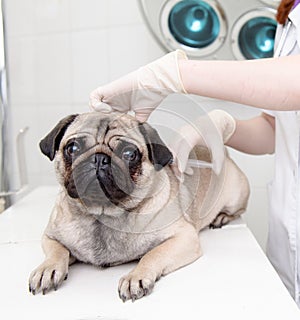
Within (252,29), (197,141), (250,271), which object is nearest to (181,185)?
(197,141)

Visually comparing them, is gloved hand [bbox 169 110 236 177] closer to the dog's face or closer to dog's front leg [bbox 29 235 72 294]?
the dog's face

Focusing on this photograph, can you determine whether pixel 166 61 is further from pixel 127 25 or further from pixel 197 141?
pixel 127 25

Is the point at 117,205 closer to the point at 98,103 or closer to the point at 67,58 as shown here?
the point at 98,103

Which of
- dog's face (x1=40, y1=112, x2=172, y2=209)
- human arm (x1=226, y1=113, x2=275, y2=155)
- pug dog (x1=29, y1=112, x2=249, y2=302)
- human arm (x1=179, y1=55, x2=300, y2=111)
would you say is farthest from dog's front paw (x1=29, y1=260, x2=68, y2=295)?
human arm (x1=226, y1=113, x2=275, y2=155)

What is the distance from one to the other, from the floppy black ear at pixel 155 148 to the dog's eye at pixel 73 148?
0.10 meters

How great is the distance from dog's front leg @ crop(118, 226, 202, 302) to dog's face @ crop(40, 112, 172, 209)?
0.30 ft

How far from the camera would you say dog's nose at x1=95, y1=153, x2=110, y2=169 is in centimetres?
70

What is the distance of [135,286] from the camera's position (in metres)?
0.68

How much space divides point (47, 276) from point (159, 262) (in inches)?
6.7

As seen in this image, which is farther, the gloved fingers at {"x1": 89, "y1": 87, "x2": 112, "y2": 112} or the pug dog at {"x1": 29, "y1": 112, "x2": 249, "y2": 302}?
the gloved fingers at {"x1": 89, "y1": 87, "x2": 112, "y2": 112}

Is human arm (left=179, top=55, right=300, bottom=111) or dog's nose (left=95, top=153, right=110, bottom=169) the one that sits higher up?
human arm (left=179, top=55, right=300, bottom=111)

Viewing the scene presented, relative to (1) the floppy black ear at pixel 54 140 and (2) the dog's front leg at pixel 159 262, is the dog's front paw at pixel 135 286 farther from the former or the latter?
(1) the floppy black ear at pixel 54 140

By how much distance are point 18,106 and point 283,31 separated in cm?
89

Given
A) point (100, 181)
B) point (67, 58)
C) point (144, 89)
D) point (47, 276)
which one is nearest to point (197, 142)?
point (144, 89)
